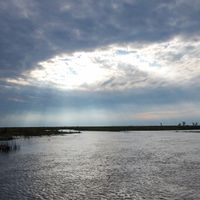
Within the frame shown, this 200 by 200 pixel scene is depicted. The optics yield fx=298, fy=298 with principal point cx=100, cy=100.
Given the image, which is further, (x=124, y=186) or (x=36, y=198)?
(x=124, y=186)

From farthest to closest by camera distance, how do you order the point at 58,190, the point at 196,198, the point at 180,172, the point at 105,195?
the point at 180,172 < the point at 58,190 < the point at 105,195 < the point at 196,198

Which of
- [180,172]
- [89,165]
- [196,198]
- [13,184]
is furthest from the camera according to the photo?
[89,165]

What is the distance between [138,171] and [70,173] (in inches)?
271

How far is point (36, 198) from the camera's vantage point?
20.6 m

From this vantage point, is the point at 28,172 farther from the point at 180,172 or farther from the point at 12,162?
the point at 180,172

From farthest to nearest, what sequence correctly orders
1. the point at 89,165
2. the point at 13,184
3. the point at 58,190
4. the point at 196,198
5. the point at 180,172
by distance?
the point at 89,165 → the point at 180,172 → the point at 13,184 → the point at 58,190 → the point at 196,198

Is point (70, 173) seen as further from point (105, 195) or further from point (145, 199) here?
point (145, 199)

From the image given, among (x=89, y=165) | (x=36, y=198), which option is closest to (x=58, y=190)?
(x=36, y=198)

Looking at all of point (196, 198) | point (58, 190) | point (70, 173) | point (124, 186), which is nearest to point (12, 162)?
point (70, 173)

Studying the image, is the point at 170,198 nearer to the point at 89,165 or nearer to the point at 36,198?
the point at 36,198

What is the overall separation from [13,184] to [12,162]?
41.8ft

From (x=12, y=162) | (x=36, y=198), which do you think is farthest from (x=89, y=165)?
(x=36, y=198)

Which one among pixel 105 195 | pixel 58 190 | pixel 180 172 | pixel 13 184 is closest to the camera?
pixel 105 195

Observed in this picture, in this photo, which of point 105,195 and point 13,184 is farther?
point 13,184
